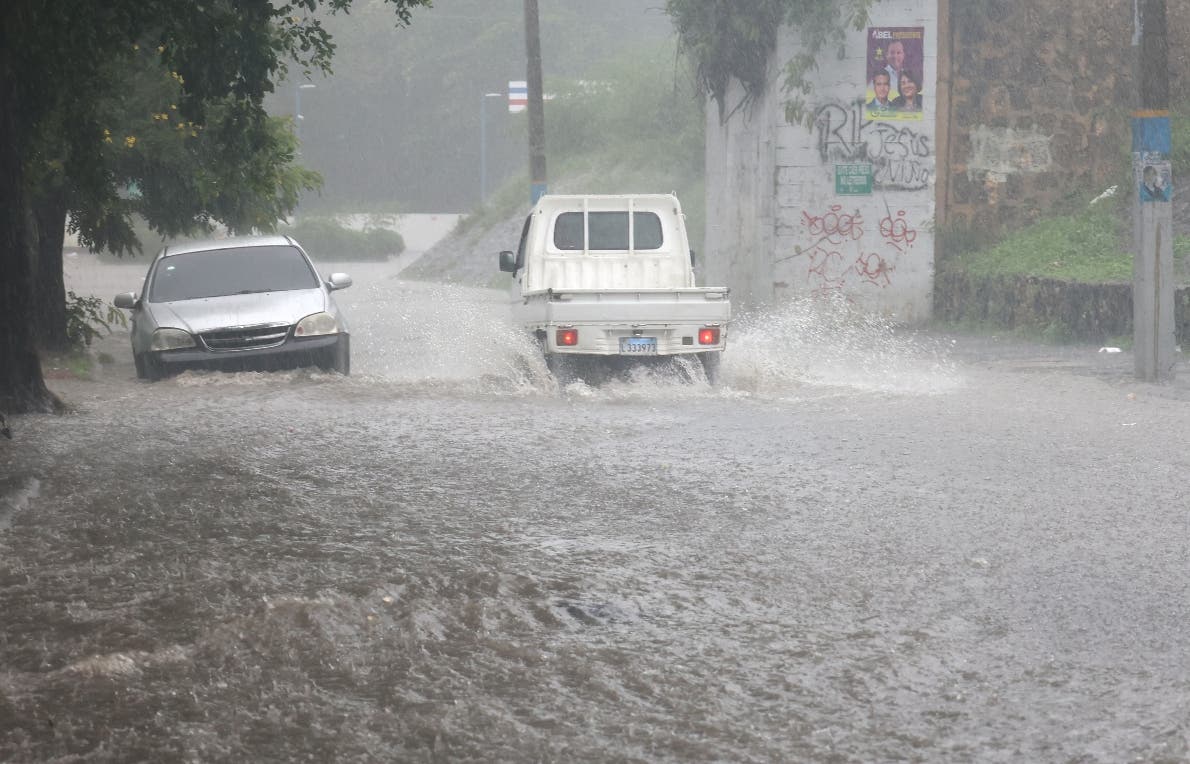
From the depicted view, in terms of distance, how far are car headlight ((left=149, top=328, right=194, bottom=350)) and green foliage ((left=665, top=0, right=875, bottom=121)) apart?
38.4 ft

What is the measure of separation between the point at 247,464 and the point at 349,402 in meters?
3.34

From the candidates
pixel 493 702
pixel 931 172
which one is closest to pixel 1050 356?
pixel 931 172

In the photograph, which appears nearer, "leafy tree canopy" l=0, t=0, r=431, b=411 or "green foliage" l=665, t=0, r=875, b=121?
"leafy tree canopy" l=0, t=0, r=431, b=411

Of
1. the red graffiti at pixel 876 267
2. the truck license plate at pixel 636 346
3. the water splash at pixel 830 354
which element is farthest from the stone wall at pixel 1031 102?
the truck license plate at pixel 636 346

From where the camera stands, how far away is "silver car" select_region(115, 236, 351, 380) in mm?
14484

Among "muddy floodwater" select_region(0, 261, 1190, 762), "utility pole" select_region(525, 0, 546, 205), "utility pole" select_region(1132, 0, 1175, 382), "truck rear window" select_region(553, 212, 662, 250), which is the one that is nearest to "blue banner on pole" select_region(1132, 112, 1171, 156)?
"utility pole" select_region(1132, 0, 1175, 382)

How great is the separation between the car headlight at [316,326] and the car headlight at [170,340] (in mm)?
1017

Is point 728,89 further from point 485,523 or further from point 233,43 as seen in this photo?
point 485,523

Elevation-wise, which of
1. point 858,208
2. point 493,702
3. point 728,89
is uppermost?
point 728,89

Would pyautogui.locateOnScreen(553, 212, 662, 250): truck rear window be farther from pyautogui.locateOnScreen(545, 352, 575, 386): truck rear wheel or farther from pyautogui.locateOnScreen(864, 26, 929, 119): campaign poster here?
pyautogui.locateOnScreen(864, 26, 929, 119): campaign poster

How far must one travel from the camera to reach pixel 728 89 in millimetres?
25422

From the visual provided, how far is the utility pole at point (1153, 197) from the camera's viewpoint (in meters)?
14.3

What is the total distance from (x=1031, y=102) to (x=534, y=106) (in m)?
9.14

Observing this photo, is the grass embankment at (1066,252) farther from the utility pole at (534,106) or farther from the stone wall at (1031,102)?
the utility pole at (534,106)
